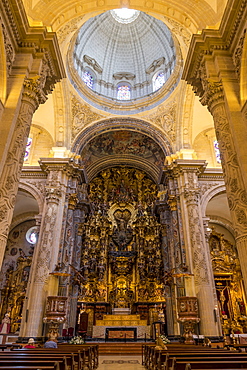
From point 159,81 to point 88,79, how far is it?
17.2 ft

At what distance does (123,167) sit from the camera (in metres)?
23.6

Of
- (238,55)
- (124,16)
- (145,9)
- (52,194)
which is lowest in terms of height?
(52,194)

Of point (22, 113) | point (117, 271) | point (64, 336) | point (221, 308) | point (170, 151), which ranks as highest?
point (170, 151)

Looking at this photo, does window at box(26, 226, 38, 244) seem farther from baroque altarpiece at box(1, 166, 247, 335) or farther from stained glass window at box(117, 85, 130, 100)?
stained glass window at box(117, 85, 130, 100)

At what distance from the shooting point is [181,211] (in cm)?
1563

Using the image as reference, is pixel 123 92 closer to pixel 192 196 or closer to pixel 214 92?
pixel 192 196

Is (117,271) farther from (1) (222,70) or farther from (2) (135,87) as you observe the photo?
(1) (222,70)

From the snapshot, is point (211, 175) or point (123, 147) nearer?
point (211, 175)

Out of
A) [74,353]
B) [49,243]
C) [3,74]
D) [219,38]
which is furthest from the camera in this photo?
[49,243]

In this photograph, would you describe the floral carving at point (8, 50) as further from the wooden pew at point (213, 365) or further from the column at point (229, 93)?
the wooden pew at point (213, 365)

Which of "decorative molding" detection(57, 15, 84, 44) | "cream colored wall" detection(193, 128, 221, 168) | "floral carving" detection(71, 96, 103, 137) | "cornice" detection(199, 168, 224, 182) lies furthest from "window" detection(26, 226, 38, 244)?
"decorative molding" detection(57, 15, 84, 44)

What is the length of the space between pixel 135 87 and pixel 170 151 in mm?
6770

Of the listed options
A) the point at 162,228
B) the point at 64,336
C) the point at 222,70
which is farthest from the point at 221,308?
the point at 222,70

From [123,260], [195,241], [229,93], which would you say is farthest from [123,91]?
[229,93]
